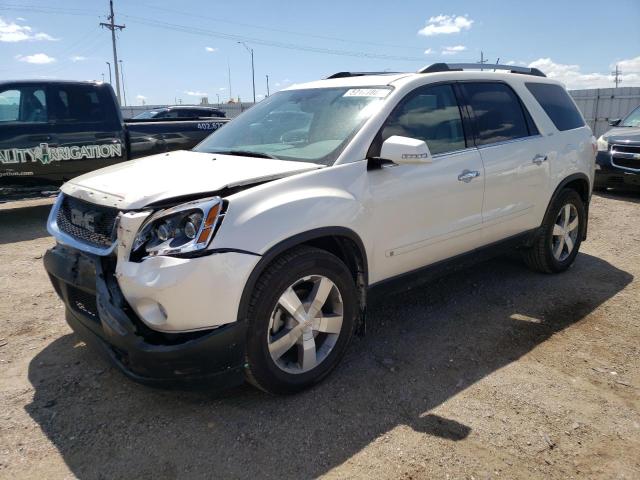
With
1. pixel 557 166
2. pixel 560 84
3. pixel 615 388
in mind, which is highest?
pixel 560 84

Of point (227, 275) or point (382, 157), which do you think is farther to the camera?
point (382, 157)

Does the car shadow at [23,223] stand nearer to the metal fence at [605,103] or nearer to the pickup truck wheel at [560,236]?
the pickup truck wheel at [560,236]

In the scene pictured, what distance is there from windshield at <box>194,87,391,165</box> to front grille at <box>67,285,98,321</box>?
4.44 feet

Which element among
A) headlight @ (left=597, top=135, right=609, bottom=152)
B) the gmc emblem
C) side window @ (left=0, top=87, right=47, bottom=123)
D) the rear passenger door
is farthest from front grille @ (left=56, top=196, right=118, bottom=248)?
headlight @ (left=597, top=135, right=609, bottom=152)

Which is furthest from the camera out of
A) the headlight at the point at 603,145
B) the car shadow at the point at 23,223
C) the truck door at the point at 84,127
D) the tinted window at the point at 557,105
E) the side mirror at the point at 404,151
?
the headlight at the point at 603,145

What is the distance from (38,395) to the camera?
123 inches

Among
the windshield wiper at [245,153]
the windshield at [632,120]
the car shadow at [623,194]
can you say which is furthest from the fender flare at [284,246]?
the windshield at [632,120]

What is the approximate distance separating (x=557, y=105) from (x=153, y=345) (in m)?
4.24

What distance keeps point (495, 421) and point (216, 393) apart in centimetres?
158

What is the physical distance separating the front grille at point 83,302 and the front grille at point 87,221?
0.29m

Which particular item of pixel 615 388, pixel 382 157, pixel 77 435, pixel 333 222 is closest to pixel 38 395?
pixel 77 435

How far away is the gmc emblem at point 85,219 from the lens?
9.53ft

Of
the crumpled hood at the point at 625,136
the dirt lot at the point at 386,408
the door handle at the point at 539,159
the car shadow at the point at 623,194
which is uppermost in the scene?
the crumpled hood at the point at 625,136

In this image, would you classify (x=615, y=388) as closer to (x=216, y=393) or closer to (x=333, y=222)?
(x=333, y=222)
